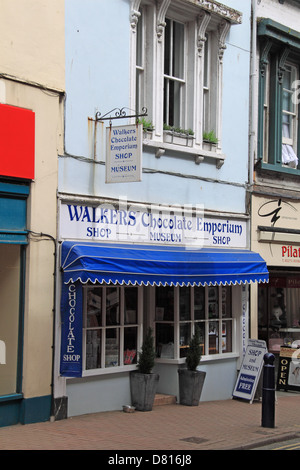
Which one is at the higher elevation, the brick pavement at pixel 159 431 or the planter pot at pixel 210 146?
the planter pot at pixel 210 146

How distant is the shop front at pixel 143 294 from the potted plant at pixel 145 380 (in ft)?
0.55

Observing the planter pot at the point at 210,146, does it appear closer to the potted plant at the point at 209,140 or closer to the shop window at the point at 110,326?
the potted plant at the point at 209,140

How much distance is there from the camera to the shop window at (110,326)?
12.3 metres

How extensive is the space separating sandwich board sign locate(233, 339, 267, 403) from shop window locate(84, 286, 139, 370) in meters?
2.69

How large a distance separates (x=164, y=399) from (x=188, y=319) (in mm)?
1673

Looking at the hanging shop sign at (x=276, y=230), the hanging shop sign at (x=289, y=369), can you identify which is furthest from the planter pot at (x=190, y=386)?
the hanging shop sign at (x=276, y=230)

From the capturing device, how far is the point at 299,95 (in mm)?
17547

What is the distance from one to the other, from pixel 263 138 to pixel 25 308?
25.5 feet

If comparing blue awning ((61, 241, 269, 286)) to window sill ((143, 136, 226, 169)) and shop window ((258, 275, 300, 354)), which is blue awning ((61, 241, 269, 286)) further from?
shop window ((258, 275, 300, 354))

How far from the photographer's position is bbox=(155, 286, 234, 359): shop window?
45.8 ft

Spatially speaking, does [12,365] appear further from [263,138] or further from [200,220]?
[263,138]

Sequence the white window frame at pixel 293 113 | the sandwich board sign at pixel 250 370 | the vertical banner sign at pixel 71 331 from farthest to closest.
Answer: the white window frame at pixel 293 113
the sandwich board sign at pixel 250 370
the vertical banner sign at pixel 71 331

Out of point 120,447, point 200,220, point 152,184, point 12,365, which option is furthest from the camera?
point 200,220
